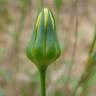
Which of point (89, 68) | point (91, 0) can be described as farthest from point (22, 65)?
point (91, 0)

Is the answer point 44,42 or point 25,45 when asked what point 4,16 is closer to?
point 25,45

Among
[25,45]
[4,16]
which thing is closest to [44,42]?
[25,45]

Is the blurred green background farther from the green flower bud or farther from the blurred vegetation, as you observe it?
the green flower bud

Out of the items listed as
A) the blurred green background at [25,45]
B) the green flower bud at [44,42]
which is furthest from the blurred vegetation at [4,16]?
the green flower bud at [44,42]

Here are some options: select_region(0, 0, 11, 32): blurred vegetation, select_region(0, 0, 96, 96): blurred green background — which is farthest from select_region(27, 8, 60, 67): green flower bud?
select_region(0, 0, 11, 32): blurred vegetation

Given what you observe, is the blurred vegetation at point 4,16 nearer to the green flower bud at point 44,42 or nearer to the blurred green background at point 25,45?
the blurred green background at point 25,45
